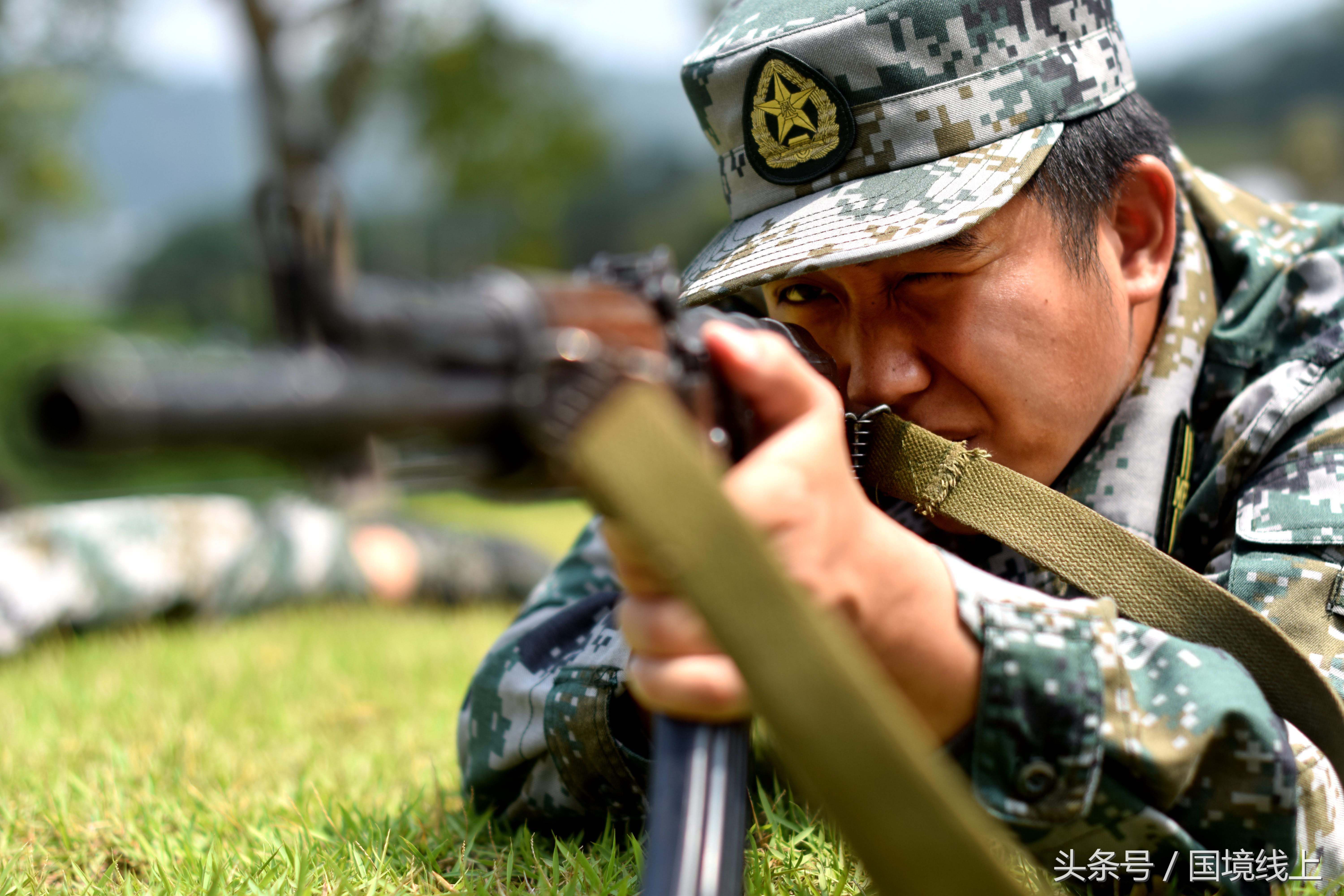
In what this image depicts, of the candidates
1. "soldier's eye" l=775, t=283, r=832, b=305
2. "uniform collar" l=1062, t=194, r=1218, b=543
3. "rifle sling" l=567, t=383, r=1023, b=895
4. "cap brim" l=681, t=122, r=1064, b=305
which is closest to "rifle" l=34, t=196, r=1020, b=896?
"rifle sling" l=567, t=383, r=1023, b=895

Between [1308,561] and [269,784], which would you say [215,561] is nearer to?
[269,784]

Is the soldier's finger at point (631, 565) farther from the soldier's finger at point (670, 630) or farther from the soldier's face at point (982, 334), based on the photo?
the soldier's face at point (982, 334)

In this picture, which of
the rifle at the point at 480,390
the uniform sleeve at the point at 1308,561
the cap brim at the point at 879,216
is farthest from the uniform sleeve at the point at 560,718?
the uniform sleeve at the point at 1308,561

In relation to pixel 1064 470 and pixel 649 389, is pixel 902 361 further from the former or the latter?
pixel 649 389

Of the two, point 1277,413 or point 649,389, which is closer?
point 649,389

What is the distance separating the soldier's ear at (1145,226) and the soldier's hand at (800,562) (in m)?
1.00

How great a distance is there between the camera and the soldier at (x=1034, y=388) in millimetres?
1407

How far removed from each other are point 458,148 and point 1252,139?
2675cm

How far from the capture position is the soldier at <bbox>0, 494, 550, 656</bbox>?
4191 mm

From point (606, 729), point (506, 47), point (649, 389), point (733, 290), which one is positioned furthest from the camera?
point (506, 47)

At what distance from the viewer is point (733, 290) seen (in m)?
1.92

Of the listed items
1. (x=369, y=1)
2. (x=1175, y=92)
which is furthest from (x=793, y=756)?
(x=1175, y=92)

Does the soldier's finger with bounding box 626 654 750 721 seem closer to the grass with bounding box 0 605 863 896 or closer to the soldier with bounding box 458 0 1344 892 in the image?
the soldier with bounding box 458 0 1344 892

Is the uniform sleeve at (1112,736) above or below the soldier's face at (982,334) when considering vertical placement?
below
